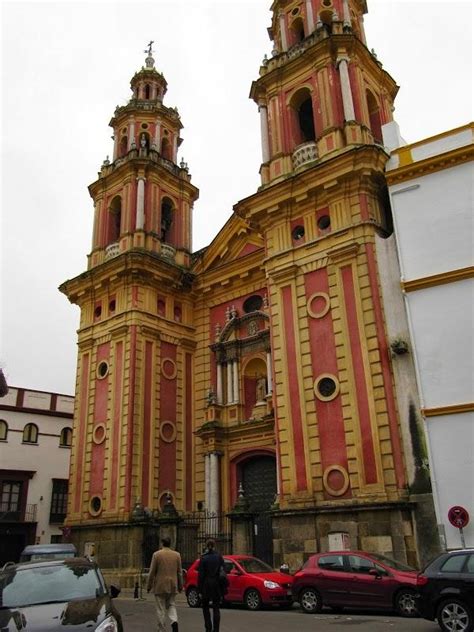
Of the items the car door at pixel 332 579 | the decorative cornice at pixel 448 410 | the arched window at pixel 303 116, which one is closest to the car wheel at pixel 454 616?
the car door at pixel 332 579

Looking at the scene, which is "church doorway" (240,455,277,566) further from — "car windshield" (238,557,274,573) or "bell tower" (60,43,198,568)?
"car windshield" (238,557,274,573)

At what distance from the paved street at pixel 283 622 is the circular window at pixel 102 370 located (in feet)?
39.7

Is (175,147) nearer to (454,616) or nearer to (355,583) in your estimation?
(355,583)

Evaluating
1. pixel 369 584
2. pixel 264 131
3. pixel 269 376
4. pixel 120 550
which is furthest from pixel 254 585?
pixel 264 131

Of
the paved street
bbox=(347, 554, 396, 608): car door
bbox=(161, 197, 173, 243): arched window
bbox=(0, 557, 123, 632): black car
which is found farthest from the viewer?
bbox=(161, 197, 173, 243): arched window

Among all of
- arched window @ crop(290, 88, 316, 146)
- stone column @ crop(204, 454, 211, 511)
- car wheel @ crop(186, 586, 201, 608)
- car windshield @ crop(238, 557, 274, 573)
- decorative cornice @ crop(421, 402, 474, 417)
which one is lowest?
car wheel @ crop(186, 586, 201, 608)

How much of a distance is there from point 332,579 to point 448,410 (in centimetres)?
562

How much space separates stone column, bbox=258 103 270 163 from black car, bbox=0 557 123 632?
18213 millimetres

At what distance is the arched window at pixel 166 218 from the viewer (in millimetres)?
30297

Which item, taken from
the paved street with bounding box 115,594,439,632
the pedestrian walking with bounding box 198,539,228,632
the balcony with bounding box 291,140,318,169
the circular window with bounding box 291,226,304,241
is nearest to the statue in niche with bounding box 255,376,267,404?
the circular window with bounding box 291,226,304,241

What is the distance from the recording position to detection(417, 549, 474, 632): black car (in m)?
9.48

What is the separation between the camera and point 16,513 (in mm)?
33000

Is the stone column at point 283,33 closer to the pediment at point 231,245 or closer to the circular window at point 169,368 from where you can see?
the pediment at point 231,245

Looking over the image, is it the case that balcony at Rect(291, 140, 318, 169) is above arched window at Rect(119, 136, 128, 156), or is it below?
below
